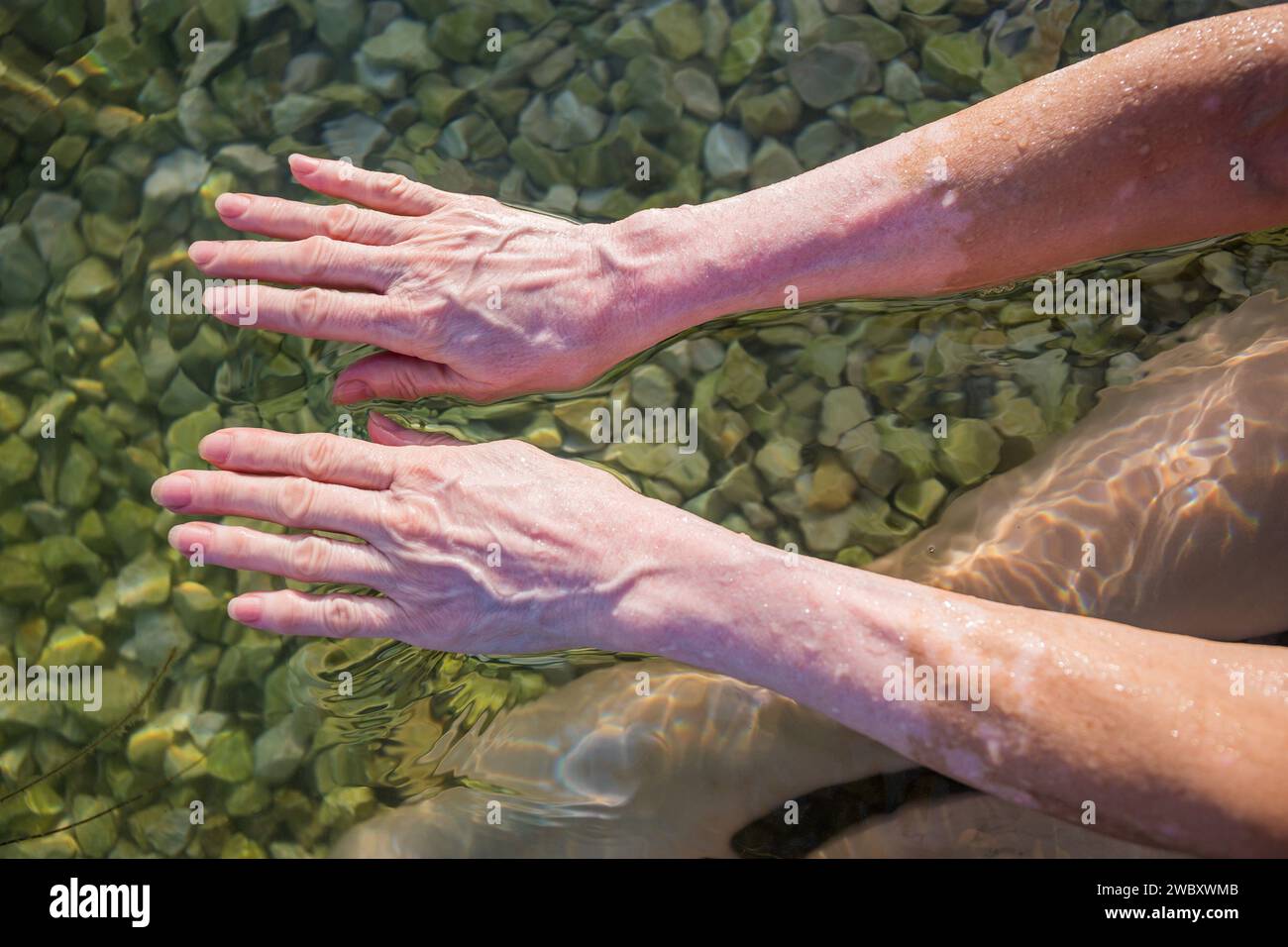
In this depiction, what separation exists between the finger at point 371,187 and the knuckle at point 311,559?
2.28 ft

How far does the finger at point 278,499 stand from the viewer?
1.67m

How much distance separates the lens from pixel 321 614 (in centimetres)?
167

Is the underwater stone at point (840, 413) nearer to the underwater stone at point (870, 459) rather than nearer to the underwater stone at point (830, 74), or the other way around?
the underwater stone at point (870, 459)

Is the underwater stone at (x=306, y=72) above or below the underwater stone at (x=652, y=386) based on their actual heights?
above

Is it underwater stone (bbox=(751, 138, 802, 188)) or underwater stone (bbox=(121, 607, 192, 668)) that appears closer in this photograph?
underwater stone (bbox=(121, 607, 192, 668))

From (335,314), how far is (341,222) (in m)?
0.20

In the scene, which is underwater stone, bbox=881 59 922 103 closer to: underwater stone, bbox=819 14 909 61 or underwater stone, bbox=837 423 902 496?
underwater stone, bbox=819 14 909 61

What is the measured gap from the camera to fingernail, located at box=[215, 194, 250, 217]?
1877 mm

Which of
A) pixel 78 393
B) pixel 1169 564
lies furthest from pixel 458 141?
pixel 1169 564

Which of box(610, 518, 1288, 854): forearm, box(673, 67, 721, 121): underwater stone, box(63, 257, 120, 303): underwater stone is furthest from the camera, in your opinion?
box(673, 67, 721, 121): underwater stone

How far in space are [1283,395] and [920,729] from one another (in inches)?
37.2

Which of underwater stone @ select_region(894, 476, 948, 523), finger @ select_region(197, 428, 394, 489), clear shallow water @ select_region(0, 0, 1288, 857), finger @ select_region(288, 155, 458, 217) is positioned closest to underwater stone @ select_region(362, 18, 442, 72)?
clear shallow water @ select_region(0, 0, 1288, 857)

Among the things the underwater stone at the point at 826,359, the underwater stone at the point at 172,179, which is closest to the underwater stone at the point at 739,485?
the underwater stone at the point at 826,359

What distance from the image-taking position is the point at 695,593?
1595 millimetres
